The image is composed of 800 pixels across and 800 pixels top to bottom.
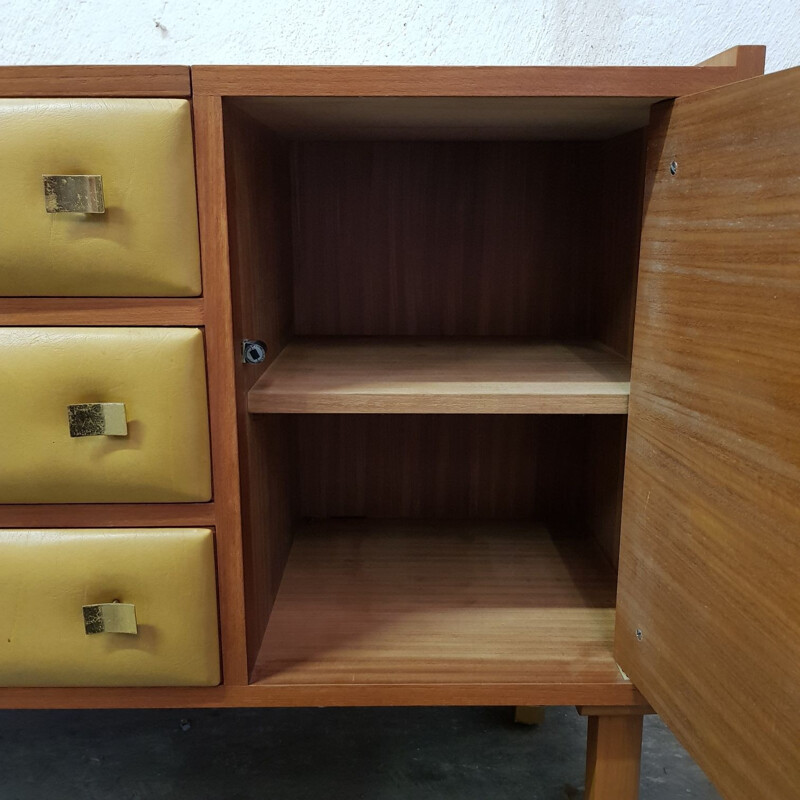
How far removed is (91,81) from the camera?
0.51 metres

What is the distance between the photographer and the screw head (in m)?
0.59

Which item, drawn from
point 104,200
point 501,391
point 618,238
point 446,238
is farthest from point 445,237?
point 104,200

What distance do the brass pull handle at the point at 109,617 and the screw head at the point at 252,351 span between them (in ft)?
0.70

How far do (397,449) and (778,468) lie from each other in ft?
1.91

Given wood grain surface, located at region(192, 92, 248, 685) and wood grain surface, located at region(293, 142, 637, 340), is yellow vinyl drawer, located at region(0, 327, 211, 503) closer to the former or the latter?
wood grain surface, located at region(192, 92, 248, 685)

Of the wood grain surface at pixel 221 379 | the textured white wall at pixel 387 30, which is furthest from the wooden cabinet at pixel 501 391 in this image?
the textured white wall at pixel 387 30

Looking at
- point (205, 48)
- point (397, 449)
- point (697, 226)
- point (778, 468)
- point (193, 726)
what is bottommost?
point (193, 726)

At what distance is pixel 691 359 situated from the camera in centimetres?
50

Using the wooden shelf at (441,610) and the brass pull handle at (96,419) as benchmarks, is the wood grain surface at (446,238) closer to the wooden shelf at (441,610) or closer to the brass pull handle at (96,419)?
the wooden shelf at (441,610)

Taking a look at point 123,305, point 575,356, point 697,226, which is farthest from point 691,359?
point 123,305

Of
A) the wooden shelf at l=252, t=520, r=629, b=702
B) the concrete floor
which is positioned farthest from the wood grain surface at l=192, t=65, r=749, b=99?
the concrete floor

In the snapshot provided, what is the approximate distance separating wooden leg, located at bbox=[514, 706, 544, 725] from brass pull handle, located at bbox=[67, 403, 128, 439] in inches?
24.0

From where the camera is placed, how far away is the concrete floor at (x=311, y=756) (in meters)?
0.80

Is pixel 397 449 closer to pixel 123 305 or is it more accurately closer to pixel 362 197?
Answer: pixel 362 197
